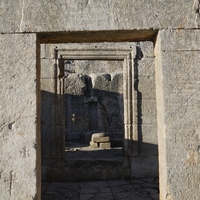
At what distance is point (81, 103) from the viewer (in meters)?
17.0

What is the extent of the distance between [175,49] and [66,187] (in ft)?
13.9

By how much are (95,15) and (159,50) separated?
0.85m

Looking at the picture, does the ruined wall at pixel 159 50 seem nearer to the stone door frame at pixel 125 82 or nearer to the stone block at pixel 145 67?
the stone door frame at pixel 125 82

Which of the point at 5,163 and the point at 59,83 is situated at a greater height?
the point at 59,83

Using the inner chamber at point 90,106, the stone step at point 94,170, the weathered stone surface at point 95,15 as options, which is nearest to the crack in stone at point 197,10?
the weathered stone surface at point 95,15

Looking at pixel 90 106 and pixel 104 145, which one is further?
pixel 90 106

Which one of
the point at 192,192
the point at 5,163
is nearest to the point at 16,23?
the point at 5,163

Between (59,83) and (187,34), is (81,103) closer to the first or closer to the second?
(59,83)

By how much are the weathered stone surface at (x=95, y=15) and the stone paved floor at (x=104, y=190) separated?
336 centimetres

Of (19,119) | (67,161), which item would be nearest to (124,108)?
(67,161)

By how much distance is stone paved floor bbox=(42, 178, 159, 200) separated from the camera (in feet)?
18.0

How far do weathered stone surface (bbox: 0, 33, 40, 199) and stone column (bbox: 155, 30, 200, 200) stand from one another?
1460 millimetres

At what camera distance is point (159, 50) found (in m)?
3.39

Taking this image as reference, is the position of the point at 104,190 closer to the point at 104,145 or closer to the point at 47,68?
the point at 47,68
